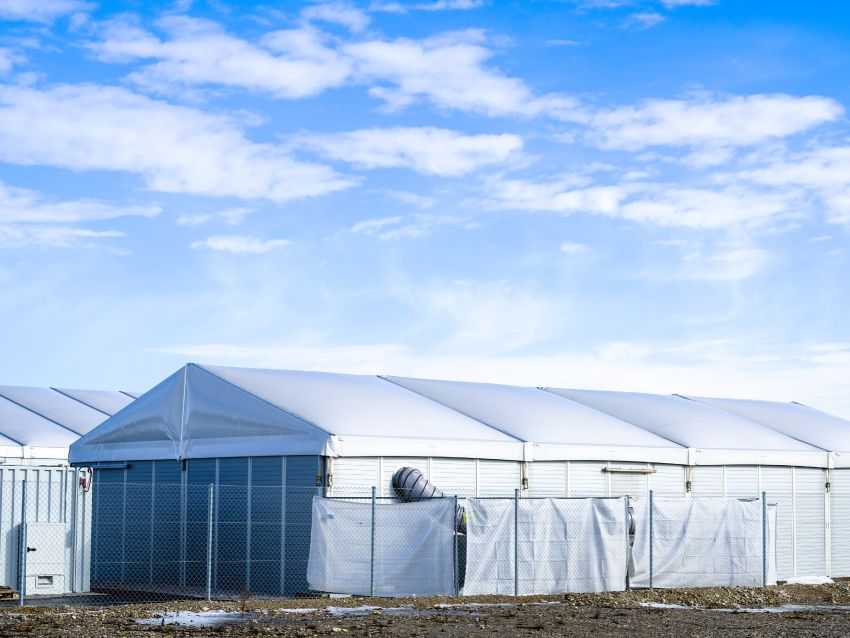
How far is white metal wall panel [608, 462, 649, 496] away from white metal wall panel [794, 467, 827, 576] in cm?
507

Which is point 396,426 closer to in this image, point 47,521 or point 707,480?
point 47,521

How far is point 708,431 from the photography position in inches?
1289

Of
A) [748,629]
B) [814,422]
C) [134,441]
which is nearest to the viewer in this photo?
[748,629]

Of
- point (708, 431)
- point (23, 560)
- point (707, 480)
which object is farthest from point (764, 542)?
point (23, 560)

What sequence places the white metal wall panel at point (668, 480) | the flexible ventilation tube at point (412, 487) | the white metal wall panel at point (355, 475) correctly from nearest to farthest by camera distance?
the white metal wall panel at point (355, 475)
the flexible ventilation tube at point (412, 487)
the white metal wall panel at point (668, 480)

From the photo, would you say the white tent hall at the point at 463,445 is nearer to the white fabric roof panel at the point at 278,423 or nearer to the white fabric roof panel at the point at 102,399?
the white fabric roof panel at the point at 278,423

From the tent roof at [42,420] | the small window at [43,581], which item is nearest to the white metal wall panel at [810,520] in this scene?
the small window at [43,581]

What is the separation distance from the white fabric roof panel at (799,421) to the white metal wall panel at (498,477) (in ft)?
36.6

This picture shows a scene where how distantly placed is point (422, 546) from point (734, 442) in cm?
1254

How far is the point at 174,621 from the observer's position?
60.0 feet

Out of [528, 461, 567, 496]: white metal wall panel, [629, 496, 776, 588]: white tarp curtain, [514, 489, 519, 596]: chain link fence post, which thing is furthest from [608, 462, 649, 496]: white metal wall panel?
[514, 489, 519, 596]: chain link fence post

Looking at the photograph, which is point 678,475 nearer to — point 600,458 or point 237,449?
point 600,458

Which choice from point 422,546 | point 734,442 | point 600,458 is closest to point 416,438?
point 422,546

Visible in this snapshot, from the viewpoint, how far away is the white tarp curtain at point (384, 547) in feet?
74.1
